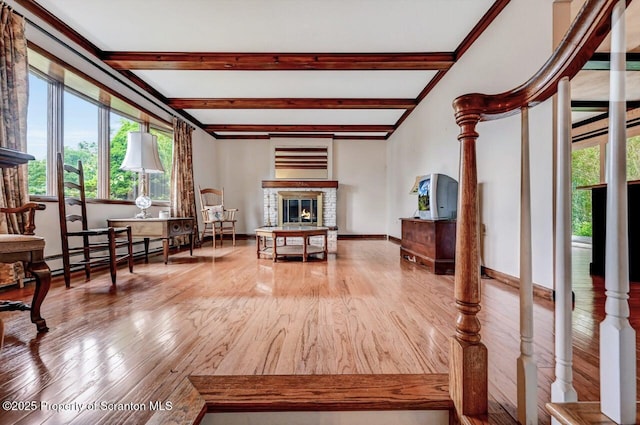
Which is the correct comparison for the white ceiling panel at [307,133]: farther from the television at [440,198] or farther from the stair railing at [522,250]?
the stair railing at [522,250]

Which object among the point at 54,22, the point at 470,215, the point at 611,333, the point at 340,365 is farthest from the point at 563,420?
the point at 54,22

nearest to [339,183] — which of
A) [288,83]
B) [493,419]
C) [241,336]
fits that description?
[288,83]

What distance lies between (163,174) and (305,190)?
10.0ft

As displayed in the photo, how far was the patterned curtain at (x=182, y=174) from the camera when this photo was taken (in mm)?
5090

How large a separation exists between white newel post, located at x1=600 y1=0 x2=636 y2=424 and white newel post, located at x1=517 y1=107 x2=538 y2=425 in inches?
9.5

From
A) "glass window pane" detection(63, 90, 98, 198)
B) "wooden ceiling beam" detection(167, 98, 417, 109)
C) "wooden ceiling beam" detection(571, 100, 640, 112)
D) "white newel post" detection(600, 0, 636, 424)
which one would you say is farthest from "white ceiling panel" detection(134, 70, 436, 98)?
"white newel post" detection(600, 0, 636, 424)

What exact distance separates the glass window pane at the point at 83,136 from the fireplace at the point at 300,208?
3.87m

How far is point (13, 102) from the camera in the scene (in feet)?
8.11

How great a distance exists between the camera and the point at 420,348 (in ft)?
4.68

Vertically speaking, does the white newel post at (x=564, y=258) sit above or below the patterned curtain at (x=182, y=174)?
below

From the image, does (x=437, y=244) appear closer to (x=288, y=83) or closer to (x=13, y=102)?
(x=288, y=83)

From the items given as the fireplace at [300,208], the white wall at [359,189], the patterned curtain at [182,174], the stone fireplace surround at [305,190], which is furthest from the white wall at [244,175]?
the white wall at [359,189]

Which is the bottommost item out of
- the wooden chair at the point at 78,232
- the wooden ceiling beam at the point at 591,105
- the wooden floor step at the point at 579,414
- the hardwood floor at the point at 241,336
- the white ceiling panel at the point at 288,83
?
the hardwood floor at the point at 241,336

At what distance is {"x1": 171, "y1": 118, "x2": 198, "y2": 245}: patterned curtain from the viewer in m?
5.09
